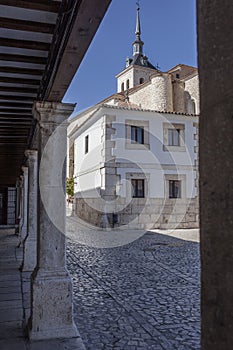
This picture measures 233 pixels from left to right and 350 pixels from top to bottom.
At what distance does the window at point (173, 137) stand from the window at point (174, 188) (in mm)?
1706

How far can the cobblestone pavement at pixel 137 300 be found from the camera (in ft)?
9.73

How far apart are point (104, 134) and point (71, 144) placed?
28.0ft

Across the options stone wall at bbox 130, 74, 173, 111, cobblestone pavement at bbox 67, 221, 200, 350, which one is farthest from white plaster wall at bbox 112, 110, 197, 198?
stone wall at bbox 130, 74, 173, 111

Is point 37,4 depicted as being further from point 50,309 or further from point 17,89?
point 50,309

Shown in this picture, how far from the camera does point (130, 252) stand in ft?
26.4

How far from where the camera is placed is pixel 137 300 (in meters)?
4.12

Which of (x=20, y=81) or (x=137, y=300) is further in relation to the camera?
(x=137, y=300)

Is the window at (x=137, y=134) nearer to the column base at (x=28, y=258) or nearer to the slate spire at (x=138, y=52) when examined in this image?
the column base at (x=28, y=258)

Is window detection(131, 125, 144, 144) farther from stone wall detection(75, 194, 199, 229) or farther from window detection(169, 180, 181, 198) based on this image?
stone wall detection(75, 194, 199, 229)

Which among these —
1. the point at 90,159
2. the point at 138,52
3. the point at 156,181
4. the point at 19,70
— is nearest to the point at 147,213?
the point at 156,181

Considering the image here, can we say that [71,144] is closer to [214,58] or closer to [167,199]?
[167,199]

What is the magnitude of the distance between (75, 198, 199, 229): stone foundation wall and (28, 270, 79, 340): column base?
9.95 m

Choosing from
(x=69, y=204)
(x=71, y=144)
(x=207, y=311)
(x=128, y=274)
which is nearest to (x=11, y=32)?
(x=207, y=311)

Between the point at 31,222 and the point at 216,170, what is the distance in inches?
222
